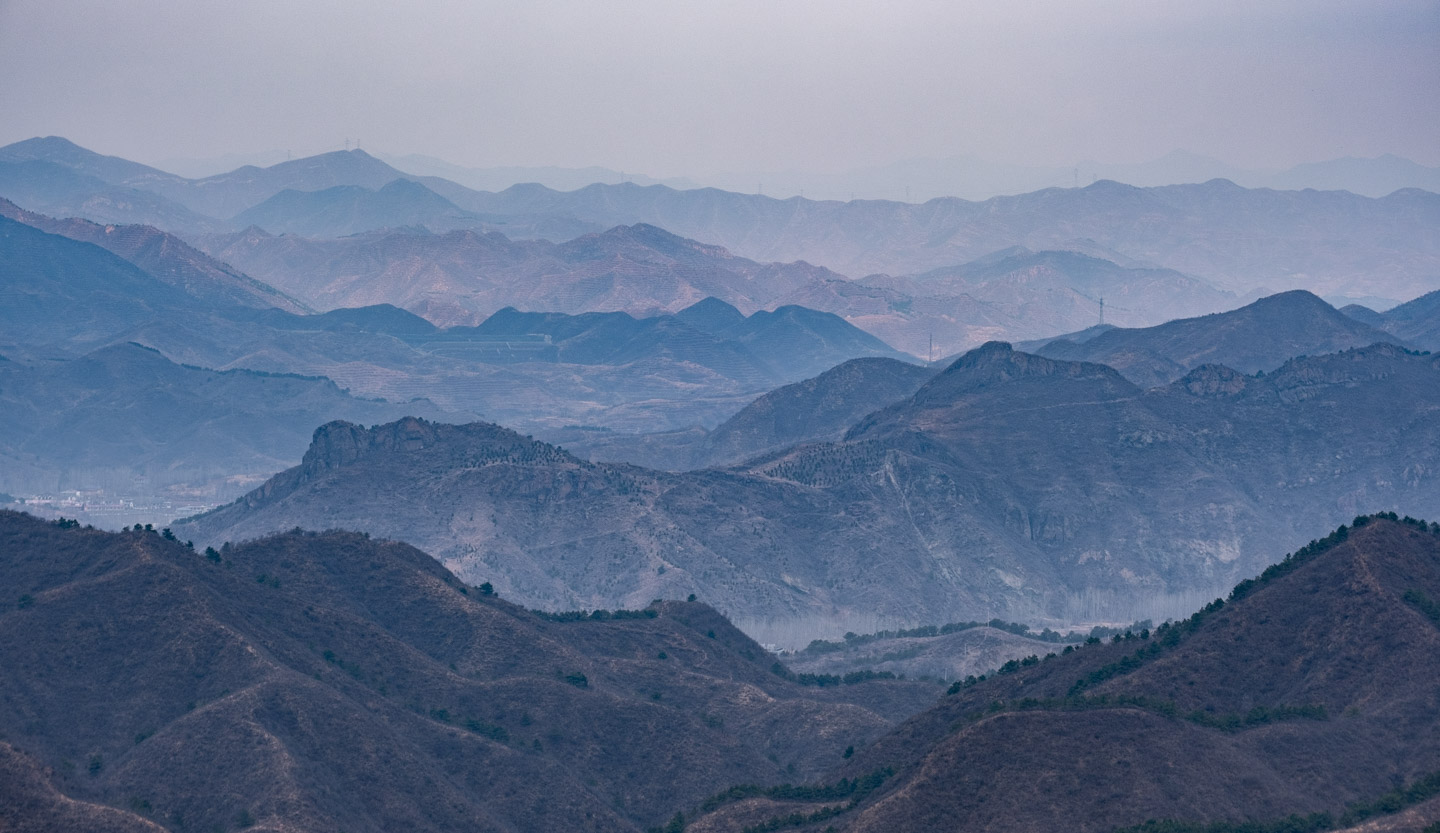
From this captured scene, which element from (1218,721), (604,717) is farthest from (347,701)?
(1218,721)

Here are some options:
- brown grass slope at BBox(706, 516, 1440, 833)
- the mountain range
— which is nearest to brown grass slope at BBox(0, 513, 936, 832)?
the mountain range

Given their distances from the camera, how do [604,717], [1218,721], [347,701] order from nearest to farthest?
[1218,721]
[347,701]
[604,717]

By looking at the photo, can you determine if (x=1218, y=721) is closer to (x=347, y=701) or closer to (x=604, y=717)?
(x=604, y=717)

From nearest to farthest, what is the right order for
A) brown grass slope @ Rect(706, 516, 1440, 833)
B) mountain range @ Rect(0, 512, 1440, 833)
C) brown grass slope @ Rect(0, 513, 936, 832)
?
brown grass slope @ Rect(706, 516, 1440, 833), mountain range @ Rect(0, 512, 1440, 833), brown grass slope @ Rect(0, 513, 936, 832)

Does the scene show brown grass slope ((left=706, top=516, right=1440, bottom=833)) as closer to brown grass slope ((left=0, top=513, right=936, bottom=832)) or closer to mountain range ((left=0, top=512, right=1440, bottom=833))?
mountain range ((left=0, top=512, right=1440, bottom=833))

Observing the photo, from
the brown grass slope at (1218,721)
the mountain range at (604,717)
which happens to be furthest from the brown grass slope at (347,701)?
the brown grass slope at (1218,721)

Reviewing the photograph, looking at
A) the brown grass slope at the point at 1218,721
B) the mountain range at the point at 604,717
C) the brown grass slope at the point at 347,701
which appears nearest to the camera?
the brown grass slope at the point at 1218,721

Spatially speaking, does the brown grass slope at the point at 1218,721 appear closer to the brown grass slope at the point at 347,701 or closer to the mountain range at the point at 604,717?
the mountain range at the point at 604,717
